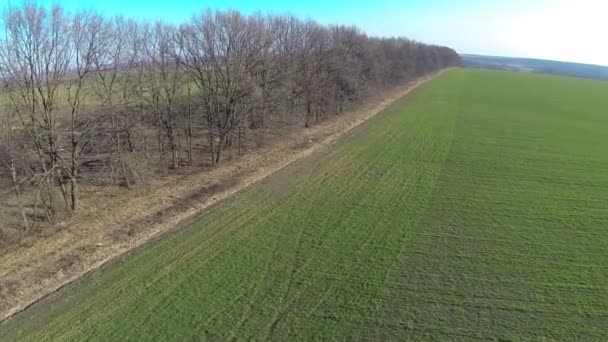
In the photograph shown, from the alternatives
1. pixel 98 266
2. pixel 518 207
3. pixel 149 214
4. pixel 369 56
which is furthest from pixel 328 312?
pixel 369 56

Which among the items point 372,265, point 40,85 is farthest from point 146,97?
point 372,265

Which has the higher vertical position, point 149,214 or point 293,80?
point 293,80

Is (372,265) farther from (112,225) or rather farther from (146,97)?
(146,97)

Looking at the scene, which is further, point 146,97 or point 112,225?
point 146,97

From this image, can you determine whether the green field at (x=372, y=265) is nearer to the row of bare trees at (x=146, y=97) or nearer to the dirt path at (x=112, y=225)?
the dirt path at (x=112, y=225)

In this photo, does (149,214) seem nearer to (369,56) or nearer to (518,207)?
(518,207)
